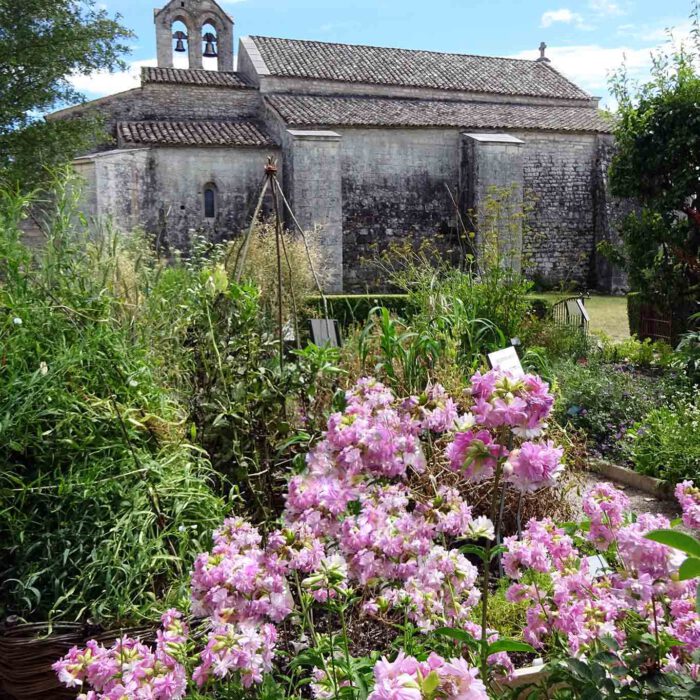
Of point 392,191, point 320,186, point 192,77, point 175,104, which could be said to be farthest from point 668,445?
point 192,77

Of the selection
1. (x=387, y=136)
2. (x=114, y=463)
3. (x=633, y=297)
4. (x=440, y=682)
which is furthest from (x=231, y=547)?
(x=387, y=136)

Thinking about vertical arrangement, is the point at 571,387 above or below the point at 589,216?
below

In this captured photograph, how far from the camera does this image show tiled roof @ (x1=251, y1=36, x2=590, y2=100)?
1825cm

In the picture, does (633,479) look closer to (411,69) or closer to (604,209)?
(604,209)

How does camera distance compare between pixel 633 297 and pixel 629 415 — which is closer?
pixel 629 415

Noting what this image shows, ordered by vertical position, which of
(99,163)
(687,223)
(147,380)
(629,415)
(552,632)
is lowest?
(629,415)

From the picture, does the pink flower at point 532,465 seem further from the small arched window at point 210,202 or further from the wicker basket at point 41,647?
the small arched window at point 210,202

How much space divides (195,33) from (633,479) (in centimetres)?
1772

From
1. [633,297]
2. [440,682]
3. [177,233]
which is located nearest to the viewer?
[440,682]

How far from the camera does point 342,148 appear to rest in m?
16.2

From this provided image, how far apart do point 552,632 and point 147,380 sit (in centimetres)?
163

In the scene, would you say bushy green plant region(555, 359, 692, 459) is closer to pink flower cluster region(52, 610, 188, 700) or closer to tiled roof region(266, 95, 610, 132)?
pink flower cluster region(52, 610, 188, 700)

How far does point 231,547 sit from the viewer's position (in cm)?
128

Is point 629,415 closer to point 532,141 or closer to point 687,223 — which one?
point 687,223
